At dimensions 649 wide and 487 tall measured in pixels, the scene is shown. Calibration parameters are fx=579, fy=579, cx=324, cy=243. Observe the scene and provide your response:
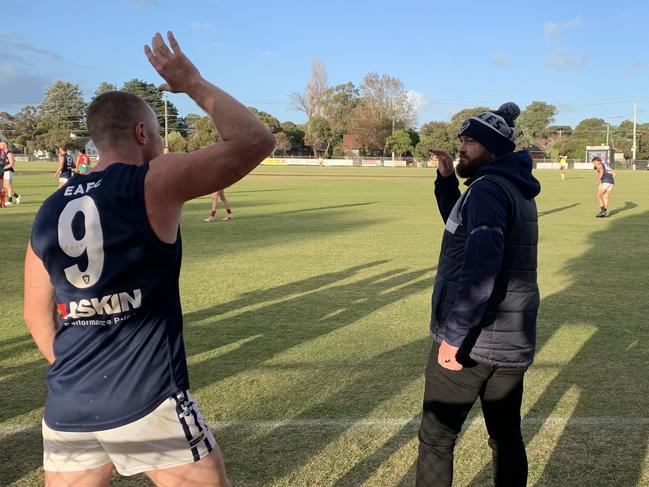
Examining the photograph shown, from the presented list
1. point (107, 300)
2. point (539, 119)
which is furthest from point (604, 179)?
point (539, 119)

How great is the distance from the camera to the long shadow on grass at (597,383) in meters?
3.52

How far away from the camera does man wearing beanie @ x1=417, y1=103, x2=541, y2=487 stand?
8.50ft

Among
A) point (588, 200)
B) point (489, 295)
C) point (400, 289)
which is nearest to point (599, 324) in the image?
point (400, 289)

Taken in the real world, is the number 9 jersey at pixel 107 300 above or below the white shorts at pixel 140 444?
above

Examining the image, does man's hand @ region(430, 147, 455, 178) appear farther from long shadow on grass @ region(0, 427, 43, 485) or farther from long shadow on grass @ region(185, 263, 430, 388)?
long shadow on grass @ region(0, 427, 43, 485)

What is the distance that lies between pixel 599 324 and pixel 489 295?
180 inches

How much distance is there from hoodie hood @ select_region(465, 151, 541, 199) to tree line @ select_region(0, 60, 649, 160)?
87903mm

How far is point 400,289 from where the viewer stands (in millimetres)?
8312

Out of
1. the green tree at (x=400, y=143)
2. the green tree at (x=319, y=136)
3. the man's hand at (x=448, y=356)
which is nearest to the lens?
the man's hand at (x=448, y=356)

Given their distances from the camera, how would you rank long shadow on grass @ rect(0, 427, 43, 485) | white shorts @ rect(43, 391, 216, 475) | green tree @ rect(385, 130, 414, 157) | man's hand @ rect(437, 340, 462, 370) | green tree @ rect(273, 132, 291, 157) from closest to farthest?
white shorts @ rect(43, 391, 216, 475) < man's hand @ rect(437, 340, 462, 370) < long shadow on grass @ rect(0, 427, 43, 485) < green tree @ rect(385, 130, 414, 157) < green tree @ rect(273, 132, 291, 157)

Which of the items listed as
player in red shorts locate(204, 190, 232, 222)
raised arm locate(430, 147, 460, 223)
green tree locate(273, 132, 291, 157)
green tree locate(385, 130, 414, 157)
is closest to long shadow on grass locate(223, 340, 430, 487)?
raised arm locate(430, 147, 460, 223)

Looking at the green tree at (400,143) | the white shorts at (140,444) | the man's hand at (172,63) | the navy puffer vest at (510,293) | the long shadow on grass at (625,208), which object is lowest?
the long shadow on grass at (625,208)

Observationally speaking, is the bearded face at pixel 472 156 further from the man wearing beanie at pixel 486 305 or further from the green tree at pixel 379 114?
the green tree at pixel 379 114

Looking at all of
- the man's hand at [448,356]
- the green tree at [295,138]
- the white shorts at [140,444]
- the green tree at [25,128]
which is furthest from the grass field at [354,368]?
the green tree at [25,128]
